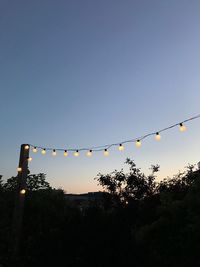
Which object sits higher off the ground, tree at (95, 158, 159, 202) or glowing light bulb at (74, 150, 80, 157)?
tree at (95, 158, 159, 202)

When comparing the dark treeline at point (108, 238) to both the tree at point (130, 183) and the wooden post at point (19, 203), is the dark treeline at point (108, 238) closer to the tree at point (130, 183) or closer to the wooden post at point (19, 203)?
the wooden post at point (19, 203)

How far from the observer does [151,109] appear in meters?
12.8

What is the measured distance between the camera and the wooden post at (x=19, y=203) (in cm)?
889

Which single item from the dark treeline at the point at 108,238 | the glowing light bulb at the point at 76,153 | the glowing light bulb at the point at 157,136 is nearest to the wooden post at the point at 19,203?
the dark treeline at the point at 108,238

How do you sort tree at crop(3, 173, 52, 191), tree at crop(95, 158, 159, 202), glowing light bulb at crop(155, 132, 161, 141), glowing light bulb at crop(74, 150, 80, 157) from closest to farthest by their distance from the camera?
glowing light bulb at crop(155, 132, 161, 141) → glowing light bulb at crop(74, 150, 80, 157) → tree at crop(3, 173, 52, 191) → tree at crop(95, 158, 159, 202)

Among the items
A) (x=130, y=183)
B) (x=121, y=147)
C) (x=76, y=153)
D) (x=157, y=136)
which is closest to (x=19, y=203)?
(x=76, y=153)

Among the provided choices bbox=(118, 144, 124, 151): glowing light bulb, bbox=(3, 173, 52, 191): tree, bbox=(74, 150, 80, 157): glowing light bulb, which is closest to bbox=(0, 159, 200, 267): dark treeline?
bbox=(118, 144, 124, 151): glowing light bulb

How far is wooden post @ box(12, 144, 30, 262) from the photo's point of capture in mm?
8891

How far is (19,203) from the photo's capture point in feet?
30.2

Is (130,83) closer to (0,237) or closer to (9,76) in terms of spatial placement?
(9,76)

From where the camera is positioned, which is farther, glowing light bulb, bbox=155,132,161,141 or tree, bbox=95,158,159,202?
tree, bbox=95,158,159,202

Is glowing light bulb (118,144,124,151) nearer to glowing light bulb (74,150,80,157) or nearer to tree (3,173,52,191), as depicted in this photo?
glowing light bulb (74,150,80,157)

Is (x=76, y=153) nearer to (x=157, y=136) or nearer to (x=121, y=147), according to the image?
(x=121, y=147)

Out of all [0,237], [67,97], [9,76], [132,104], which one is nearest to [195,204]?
[0,237]
